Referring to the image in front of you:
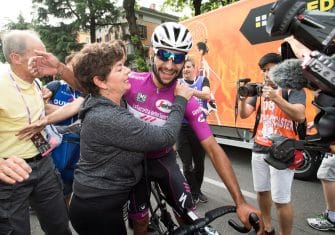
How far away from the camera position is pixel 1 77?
238 centimetres

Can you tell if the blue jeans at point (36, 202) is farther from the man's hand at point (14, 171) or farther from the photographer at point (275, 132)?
the photographer at point (275, 132)

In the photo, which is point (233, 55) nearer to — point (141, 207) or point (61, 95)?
point (61, 95)

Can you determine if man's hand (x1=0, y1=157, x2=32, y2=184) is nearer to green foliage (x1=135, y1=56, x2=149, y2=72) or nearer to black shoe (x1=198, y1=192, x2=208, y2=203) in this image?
black shoe (x1=198, y1=192, x2=208, y2=203)

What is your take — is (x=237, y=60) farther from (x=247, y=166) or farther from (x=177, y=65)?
(x=177, y=65)

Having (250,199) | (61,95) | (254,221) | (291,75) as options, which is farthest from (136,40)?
(291,75)

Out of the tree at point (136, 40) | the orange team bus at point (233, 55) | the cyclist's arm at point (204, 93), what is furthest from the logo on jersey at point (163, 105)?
the tree at point (136, 40)

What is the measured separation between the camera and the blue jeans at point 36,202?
230 cm

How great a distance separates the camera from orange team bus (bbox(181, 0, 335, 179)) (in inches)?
206

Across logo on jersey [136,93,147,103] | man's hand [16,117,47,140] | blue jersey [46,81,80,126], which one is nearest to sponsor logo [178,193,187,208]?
logo on jersey [136,93,147,103]

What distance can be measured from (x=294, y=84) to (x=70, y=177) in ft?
9.66

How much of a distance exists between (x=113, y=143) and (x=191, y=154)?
9.22 feet

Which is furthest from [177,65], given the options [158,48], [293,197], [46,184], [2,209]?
[293,197]

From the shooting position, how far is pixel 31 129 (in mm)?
2430

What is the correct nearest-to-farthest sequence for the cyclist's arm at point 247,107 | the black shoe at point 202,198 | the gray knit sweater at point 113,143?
the gray knit sweater at point 113,143 < the cyclist's arm at point 247,107 < the black shoe at point 202,198
